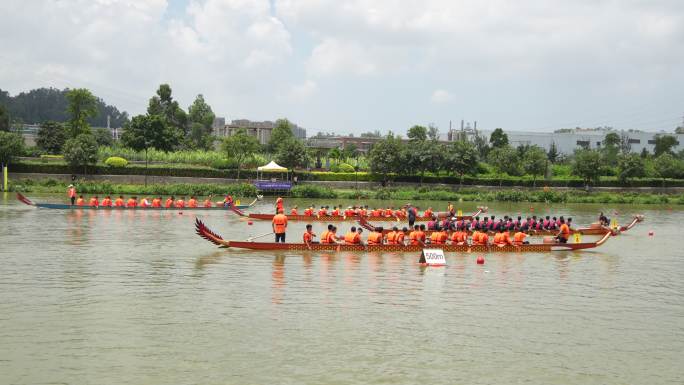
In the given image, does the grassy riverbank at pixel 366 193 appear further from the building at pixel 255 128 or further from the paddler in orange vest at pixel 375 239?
the building at pixel 255 128

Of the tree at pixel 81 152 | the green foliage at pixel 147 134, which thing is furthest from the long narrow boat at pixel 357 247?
the green foliage at pixel 147 134

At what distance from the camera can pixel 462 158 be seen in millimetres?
53844

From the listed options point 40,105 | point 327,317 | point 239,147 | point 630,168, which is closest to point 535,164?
point 630,168

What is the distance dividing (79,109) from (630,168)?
51.2 metres

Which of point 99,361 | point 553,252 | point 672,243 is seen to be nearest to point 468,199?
point 672,243

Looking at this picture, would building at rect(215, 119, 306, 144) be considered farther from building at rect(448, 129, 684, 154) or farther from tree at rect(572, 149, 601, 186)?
tree at rect(572, 149, 601, 186)

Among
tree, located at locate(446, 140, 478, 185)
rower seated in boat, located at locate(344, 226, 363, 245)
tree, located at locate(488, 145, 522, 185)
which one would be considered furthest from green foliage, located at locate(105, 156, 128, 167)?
rower seated in boat, located at locate(344, 226, 363, 245)

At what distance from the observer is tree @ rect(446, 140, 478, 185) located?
53844 mm

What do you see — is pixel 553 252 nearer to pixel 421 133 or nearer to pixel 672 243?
pixel 672 243

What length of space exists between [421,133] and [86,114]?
42.8 metres

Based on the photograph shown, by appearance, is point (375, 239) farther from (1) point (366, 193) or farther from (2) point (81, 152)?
(2) point (81, 152)

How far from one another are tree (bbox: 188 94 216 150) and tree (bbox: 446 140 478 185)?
119 feet

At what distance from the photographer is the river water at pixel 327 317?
1023 cm

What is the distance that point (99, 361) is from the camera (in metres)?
10.3
